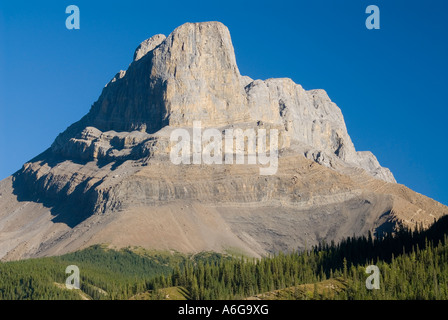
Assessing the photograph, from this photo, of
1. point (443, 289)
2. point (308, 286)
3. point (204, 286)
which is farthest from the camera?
point (204, 286)

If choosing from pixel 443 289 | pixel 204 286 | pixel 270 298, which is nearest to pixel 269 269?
pixel 204 286
